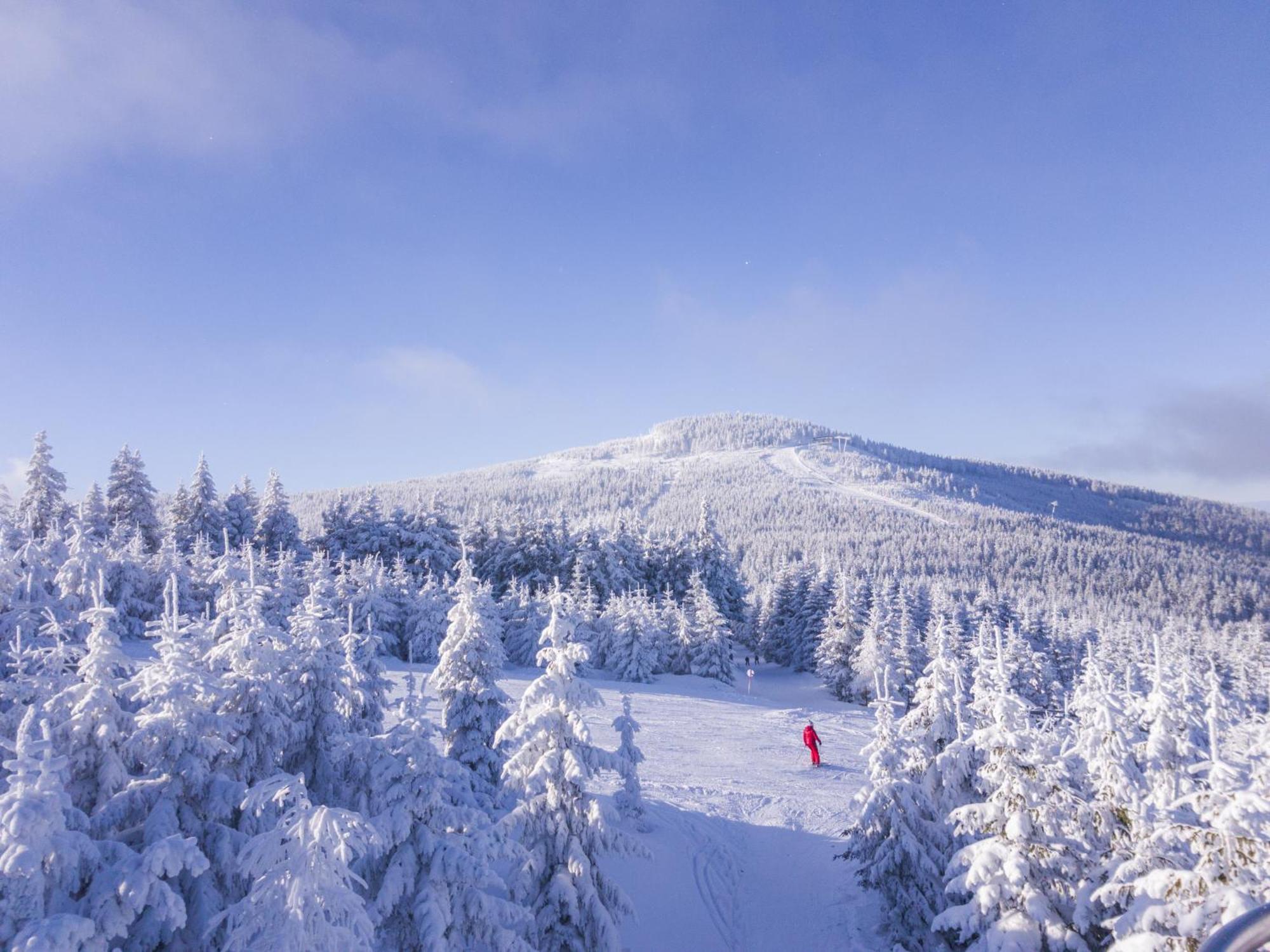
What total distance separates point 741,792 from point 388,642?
2821cm

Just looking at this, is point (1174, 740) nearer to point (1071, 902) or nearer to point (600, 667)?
point (1071, 902)

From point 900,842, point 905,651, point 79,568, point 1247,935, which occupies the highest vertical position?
point 1247,935

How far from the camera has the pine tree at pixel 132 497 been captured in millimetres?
51250

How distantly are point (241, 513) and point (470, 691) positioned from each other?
51.4 meters

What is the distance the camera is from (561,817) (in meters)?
12.9

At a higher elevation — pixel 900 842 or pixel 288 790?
pixel 288 790

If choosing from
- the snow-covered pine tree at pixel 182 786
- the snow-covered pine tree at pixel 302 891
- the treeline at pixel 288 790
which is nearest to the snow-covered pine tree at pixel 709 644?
the treeline at pixel 288 790

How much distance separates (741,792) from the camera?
75.8 ft

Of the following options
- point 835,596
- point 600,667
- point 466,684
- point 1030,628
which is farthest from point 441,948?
point 1030,628

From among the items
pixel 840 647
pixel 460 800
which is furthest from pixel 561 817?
pixel 840 647

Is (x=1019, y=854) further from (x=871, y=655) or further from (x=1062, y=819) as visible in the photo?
(x=871, y=655)

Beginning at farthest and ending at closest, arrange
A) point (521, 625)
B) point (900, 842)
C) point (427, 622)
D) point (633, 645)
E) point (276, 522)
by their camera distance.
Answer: point (276, 522)
point (521, 625)
point (633, 645)
point (427, 622)
point (900, 842)

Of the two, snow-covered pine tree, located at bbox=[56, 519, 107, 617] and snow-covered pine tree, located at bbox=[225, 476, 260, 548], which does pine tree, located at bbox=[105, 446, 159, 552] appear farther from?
snow-covered pine tree, located at bbox=[56, 519, 107, 617]

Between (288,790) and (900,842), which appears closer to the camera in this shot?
(288,790)
